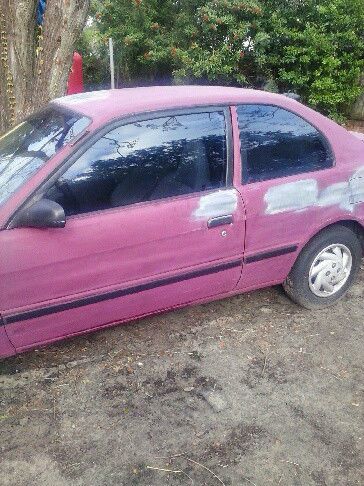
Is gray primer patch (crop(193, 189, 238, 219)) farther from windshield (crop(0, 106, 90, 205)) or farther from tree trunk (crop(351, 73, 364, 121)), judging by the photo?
tree trunk (crop(351, 73, 364, 121))

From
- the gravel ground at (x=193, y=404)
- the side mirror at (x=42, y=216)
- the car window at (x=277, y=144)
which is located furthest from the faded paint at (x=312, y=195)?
the side mirror at (x=42, y=216)

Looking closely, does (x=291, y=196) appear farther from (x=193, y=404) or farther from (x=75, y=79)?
(x=75, y=79)

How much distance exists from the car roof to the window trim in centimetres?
2

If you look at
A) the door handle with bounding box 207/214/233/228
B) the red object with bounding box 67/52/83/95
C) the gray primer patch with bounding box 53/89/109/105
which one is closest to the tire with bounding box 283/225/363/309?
the door handle with bounding box 207/214/233/228

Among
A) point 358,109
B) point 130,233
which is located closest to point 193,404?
point 130,233

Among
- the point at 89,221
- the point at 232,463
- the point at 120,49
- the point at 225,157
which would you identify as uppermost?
the point at 120,49

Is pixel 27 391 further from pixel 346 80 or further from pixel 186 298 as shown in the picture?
pixel 346 80

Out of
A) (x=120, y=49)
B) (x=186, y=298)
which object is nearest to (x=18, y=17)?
(x=186, y=298)

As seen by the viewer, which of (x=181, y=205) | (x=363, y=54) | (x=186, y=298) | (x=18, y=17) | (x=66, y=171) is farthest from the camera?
(x=363, y=54)

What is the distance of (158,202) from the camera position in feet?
8.59

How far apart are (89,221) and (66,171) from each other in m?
0.29

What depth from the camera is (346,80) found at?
341 inches

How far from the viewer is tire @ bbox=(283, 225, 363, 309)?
10.8ft

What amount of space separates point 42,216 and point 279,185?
4.99 feet
